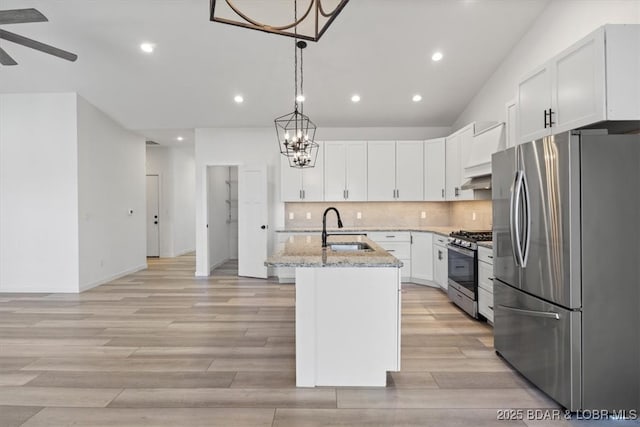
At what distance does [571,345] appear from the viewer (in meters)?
2.12

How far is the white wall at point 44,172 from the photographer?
533 cm

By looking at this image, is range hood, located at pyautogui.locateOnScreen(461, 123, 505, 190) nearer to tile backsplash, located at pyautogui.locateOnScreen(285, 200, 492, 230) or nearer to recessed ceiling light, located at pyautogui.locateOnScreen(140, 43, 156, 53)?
tile backsplash, located at pyautogui.locateOnScreen(285, 200, 492, 230)

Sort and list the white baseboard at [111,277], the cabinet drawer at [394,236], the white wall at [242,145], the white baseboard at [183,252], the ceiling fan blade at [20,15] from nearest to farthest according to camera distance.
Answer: the ceiling fan blade at [20,15], the white baseboard at [111,277], the cabinet drawer at [394,236], the white wall at [242,145], the white baseboard at [183,252]

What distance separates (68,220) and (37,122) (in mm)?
1537

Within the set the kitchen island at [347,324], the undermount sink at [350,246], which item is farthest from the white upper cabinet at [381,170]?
the kitchen island at [347,324]

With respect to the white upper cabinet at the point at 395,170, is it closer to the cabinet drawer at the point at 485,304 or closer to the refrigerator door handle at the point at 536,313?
the cabinet drawer at the point at 485,304

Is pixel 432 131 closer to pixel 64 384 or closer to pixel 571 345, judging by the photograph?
pixel 571 345

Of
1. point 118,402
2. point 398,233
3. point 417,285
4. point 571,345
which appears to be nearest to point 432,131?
point 398,233

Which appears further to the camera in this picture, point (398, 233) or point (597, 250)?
point (398, 233)

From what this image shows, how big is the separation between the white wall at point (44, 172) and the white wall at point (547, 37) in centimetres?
614

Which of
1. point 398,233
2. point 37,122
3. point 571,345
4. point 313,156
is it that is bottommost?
point 571,345

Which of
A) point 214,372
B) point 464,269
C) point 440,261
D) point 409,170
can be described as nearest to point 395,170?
point 409,170

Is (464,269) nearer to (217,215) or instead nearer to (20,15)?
(20,15)

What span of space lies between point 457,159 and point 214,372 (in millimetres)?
4526
